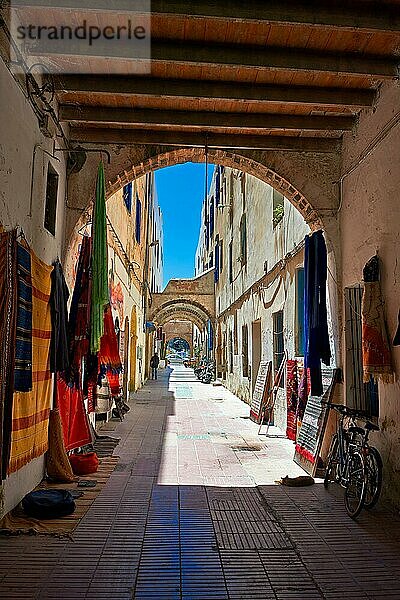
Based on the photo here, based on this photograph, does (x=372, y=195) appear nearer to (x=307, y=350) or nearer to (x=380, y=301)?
(x=380, y=301)

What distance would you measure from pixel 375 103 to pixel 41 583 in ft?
17.2

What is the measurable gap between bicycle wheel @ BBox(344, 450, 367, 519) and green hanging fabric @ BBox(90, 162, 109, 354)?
2.91 m

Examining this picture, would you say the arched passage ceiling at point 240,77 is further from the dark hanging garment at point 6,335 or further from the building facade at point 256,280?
the building facade at point 256,280

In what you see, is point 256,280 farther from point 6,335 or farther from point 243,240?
point 6,335

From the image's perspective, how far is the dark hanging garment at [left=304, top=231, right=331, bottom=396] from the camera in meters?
6.40

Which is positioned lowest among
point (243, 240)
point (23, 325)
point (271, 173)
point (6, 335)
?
point (6, 335)

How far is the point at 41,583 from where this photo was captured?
340 cm

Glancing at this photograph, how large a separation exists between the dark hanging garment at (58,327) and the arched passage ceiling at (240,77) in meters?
1.95

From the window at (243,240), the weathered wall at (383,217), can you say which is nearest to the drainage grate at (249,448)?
the weathered wall at (383,217)

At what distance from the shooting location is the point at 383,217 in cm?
542

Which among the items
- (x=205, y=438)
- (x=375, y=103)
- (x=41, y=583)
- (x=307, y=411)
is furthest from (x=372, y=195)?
(x=205, y=438)

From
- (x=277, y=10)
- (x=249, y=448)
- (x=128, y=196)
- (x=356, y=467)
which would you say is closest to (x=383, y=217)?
(x=277, y=10)

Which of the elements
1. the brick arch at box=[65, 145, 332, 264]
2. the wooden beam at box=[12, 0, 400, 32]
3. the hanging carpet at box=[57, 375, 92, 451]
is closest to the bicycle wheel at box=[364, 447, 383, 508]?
the brick arch at box=[65, 145, 332, 264]

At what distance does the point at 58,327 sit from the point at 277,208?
22.0ft
